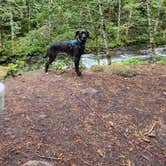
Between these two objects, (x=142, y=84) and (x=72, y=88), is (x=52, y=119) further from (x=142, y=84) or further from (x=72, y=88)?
(x=142, y=84)

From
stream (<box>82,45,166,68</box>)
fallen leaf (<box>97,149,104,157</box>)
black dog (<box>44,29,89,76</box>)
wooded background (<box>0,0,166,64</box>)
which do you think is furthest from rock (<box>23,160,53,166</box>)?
stream (<box>82,45,166,68</box>)

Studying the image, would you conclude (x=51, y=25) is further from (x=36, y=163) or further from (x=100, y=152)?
(x=36, y=163)

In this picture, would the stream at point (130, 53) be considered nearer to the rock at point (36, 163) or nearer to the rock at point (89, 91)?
the rock at point (89, 91)

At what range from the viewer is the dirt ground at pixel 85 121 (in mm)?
4148

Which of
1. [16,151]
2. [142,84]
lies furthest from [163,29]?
[16,151]

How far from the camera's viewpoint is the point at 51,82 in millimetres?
6918

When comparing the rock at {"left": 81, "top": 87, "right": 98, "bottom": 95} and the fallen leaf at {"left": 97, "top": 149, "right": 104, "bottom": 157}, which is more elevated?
the rock at {"left": 81, "top": 87, "right": 98, "bottom": 95}

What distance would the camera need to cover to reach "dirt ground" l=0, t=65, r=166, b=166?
4148mm

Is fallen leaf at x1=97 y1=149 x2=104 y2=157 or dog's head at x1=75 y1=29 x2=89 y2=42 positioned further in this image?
dog's head at x1=75 y1=29 x2=89 y2=42

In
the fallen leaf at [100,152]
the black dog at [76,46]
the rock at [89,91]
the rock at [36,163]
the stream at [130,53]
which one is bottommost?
the stream at [130,53]

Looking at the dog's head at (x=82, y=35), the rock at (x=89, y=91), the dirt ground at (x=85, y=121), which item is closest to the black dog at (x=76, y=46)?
the dog's head at (x=82, y=35)

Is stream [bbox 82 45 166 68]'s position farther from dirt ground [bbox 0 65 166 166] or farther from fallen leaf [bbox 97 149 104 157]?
fallen leaf [bbox 97 149 104 157]

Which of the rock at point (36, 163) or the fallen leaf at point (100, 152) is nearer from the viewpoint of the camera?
the rock at point (36, 163)

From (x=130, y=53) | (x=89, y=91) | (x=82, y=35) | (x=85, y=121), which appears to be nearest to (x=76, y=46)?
(x=82, y=35)
